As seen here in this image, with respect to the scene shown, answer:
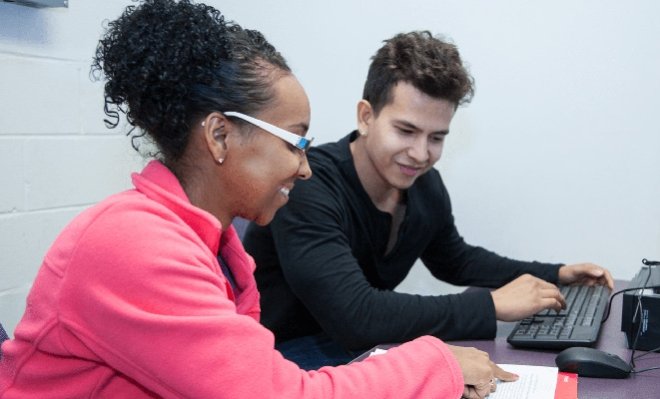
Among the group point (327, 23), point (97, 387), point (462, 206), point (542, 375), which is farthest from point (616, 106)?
point (97, 387)

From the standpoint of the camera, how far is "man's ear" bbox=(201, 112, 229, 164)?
3.03 feet

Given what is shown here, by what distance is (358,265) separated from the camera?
56.1 inches

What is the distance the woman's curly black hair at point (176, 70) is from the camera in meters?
0.91

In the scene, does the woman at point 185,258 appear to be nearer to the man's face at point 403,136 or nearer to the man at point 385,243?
the man at point 385,243

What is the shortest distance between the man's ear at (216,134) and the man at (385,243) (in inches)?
17.5

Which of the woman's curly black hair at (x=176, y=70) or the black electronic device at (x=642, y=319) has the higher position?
the woman's curly black hair at (x=176, y=70)

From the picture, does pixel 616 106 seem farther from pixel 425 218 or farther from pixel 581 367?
pixel 581 367

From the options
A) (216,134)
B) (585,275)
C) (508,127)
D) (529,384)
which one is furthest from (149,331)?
(508,127)

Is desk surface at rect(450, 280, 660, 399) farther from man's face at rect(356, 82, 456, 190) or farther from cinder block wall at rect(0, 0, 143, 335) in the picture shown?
cinder block wall at rect(0, 0, 143, 335)

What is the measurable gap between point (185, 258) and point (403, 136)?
2.87 ft

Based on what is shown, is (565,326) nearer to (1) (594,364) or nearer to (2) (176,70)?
(1) (594,364)

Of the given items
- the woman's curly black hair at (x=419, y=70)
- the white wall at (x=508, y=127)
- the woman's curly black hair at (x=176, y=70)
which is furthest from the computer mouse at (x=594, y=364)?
the white wall at (x=508, y=127)

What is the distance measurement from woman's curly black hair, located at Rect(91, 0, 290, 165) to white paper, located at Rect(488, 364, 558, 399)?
1.59 ft

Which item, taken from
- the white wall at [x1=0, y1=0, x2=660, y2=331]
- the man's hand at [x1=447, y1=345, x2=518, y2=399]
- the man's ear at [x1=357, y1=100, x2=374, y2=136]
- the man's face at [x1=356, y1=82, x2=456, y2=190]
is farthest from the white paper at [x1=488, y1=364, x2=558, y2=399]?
the white wall at [x1=0, y1=0, x2=660, y2=331]
